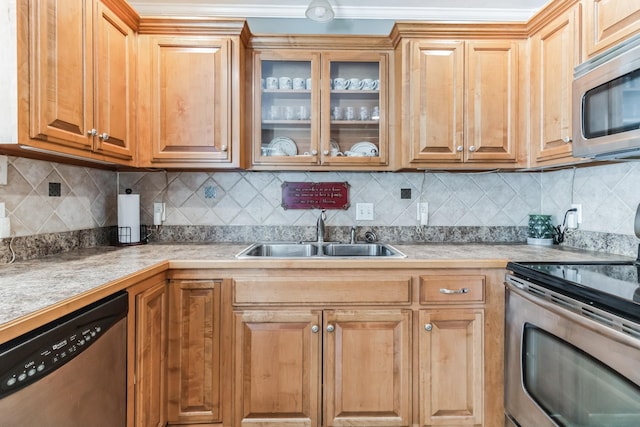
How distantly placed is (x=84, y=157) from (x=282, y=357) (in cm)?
126

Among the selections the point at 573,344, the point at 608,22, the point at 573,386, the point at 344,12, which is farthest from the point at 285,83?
the point at 573,386

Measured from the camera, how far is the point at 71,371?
0.98 meters

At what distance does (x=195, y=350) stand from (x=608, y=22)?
7.60 ft

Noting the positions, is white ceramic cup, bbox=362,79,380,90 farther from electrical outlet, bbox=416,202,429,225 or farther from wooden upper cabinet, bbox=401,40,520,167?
electrical outlet, bbox=416,202,429,225

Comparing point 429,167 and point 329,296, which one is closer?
point 329,296

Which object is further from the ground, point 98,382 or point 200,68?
point 200,68

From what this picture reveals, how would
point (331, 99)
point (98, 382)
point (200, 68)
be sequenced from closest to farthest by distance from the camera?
1. point (98, 382)
2. point (200, 68)
3. point (331, 99)

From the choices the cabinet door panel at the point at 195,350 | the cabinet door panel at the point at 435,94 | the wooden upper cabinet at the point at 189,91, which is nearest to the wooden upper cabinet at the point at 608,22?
the cabinet door panel at the point at 435,94

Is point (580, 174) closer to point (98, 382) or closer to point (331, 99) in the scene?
point (331, 99)

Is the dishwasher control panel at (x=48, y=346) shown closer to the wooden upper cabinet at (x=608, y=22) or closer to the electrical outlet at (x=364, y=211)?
the electrical outlet at (x=364, y=211)

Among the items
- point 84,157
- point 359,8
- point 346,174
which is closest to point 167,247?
point 84,157

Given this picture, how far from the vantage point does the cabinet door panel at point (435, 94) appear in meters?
1.97

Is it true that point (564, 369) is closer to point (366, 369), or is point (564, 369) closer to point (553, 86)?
point (366, 369)

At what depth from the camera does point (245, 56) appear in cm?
206
